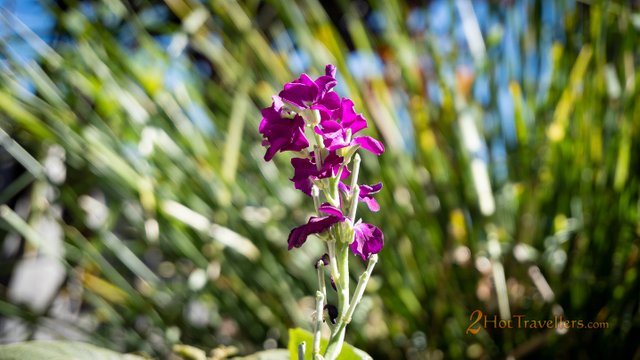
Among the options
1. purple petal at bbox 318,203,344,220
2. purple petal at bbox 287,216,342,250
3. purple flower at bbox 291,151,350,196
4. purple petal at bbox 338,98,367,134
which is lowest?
purple petal at bbox 287,216,342,250

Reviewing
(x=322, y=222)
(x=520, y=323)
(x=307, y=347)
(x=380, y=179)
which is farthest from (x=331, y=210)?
(x=380, y=179)

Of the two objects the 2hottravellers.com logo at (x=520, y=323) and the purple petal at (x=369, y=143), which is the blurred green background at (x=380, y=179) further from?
the purple petal at (x=369, y=143)

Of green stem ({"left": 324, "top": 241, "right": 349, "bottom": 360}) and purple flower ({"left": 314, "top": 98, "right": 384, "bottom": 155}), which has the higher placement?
purple flower ({"left": 314, "top": 98, "right": 384, "bottom": 155})

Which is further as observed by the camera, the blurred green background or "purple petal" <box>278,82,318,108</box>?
the blurred green background

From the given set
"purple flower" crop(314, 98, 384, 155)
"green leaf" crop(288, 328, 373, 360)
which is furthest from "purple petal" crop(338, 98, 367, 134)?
"green leaf" crop(288, 328, 373, 360)

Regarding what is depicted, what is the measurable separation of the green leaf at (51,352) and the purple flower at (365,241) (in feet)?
0.57

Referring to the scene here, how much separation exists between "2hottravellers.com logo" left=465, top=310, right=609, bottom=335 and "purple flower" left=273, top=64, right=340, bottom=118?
0.50m

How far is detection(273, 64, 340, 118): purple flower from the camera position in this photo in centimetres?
36

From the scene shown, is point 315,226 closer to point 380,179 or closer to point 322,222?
point 322,222

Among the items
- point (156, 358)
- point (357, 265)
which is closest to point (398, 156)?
point (357, 265)

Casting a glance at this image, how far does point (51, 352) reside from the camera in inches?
14.6

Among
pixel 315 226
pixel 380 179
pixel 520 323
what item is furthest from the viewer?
pixel 380 179

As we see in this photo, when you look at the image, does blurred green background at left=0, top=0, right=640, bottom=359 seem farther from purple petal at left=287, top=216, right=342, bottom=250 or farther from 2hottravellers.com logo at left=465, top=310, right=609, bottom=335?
purple petal at left=287, top=216, right=342, bottom=250

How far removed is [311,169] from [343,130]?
30mm
